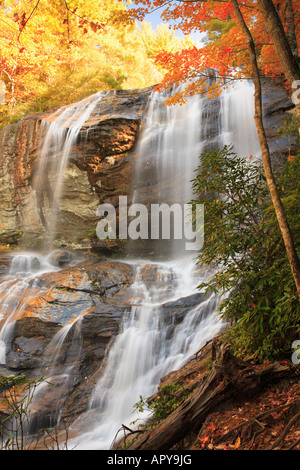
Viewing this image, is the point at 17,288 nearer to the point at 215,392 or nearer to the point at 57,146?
the point at 57,146

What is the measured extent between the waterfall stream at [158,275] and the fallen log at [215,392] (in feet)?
8.54

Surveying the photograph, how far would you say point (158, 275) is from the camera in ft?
30.6

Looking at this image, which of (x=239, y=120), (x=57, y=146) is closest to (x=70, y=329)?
(x=57, y=146)

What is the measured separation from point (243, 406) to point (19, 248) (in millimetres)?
12601

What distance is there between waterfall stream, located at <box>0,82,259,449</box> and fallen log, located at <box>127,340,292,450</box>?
8.54 ft

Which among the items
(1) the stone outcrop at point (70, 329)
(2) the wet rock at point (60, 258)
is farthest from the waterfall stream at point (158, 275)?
(2) the wet rock at point (60, 258)

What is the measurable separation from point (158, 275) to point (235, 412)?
658cm

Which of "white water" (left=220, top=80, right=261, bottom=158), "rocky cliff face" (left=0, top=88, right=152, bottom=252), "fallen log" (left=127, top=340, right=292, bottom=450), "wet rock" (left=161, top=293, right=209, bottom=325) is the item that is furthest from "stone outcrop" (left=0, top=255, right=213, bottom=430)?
"white water" (left=220, top=80, right=261, bottom=158)

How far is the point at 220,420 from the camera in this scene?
2.72m

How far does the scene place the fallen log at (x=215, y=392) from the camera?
2721 mm

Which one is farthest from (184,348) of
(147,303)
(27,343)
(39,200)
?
(39,200)

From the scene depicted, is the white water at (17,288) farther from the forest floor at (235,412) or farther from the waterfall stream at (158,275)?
the forest floor at (235,412)

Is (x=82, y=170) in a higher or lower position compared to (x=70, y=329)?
higher

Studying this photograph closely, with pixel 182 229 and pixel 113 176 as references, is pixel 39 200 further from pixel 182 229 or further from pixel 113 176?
pixel 182 229
